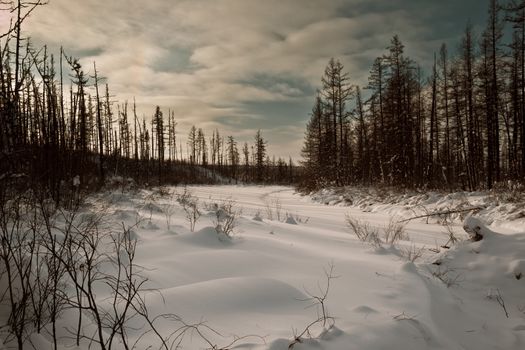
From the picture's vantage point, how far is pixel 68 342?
5.43 feet

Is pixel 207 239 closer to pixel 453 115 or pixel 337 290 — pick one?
pixel 337 290

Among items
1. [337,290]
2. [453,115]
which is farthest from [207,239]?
[453,115]

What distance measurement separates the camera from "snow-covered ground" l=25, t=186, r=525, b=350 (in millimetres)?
1979

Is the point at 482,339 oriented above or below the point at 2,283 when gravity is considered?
below

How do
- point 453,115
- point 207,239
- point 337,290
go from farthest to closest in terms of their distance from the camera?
point 453,115 < point 207,239 < point 337,290

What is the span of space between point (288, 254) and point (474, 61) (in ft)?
62.3

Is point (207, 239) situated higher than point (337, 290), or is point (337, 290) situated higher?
point (207, 239)

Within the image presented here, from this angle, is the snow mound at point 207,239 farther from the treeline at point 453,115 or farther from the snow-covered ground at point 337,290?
the treeline at point 453,115

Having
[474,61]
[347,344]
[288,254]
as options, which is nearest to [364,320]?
[347,344]

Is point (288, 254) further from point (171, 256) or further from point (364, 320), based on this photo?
point (364, 320)

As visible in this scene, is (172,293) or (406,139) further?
(406,139)

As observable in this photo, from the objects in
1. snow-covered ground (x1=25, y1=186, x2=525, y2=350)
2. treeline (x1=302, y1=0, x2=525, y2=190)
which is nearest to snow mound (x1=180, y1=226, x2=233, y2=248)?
snow-covered ground (x1=25, y1=186, x2=525, y2=350)

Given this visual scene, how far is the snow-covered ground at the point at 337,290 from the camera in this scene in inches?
77.9

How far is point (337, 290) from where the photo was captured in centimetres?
272
